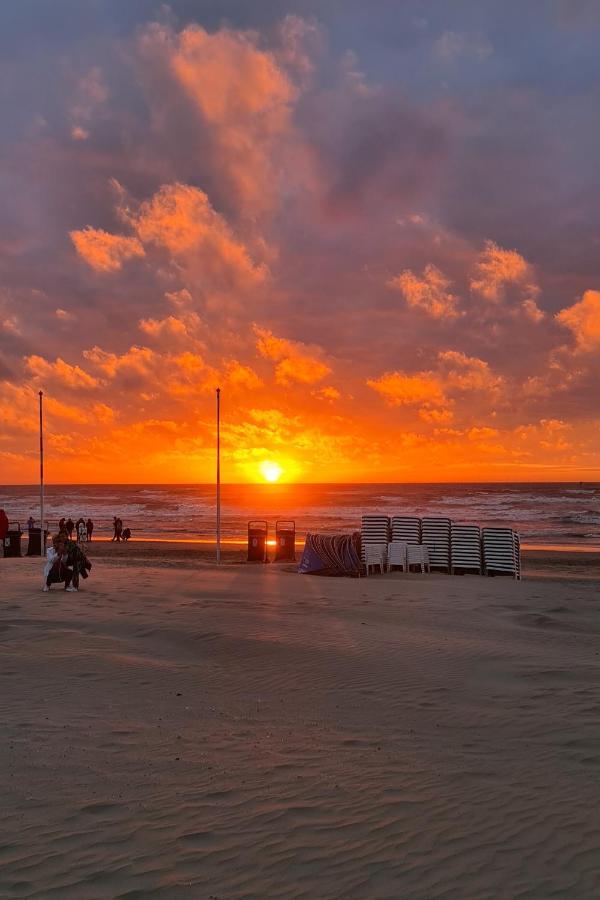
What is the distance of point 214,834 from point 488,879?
1.88 metres

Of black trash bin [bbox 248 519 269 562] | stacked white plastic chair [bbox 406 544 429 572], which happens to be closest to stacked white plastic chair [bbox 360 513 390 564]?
stacked white plastic chair [bbox 406 544 429 572]

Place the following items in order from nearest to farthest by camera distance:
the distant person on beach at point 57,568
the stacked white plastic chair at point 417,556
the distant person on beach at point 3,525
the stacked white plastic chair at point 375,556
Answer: the distant person on beach at point 57,568 → the stacked white plastic chair at point 375,556 → the stacked white plastic chair at point 417,556 → the distant person on beach at point 3,525

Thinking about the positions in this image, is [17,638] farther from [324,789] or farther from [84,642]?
[324,789]

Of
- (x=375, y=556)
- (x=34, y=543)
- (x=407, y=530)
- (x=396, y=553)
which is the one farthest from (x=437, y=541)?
(x=34, y=543)

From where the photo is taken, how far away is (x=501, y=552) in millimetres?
20891

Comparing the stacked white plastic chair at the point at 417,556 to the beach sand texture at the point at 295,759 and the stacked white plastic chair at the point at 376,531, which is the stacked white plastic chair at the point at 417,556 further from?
the beach sand texture at the point at 295,759

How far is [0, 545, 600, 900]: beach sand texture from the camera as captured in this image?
13.6 feet

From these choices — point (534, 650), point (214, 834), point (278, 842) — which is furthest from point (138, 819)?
point (534, 650)

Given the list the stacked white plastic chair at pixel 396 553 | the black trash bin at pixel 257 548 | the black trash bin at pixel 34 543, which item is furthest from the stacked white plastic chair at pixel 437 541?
the black trash bin at pixel 34 543

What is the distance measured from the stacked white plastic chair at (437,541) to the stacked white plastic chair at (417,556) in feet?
0.91

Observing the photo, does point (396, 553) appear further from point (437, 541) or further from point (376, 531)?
point (437, 541)

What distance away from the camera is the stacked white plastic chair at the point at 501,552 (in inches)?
814

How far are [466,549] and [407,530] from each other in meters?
2.06

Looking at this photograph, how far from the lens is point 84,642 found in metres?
10.1
